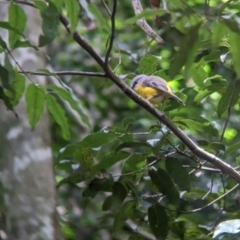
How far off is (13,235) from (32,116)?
0.47 m

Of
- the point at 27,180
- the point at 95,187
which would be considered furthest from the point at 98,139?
the point at 27,180

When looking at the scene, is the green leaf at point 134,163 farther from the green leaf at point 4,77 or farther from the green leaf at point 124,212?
the green leaf at point 4,77

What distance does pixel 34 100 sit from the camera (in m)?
1.56

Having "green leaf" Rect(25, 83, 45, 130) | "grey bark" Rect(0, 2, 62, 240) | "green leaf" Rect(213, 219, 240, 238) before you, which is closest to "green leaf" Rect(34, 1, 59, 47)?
"green leaf" Rect(25, 83, 45, 130)

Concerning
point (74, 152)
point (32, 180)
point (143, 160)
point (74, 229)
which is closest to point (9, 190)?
point (32, 180)

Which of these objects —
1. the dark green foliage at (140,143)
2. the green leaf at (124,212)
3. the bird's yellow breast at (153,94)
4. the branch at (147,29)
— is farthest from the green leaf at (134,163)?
the branch at (147,29)

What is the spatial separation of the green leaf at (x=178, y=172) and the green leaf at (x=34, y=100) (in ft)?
1.26

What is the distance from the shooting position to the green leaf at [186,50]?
2.88 feet

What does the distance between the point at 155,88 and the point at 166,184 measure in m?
0.33

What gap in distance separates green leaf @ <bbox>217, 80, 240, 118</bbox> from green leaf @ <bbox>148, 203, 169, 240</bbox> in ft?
1.17

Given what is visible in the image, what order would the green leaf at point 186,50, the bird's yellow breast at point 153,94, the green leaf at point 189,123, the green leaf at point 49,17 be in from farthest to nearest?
the bird's yellow breast at point 153,94 < the green leaf at point 189,123 < the green leaf at point 49,17 < the green leaf at point 186,50

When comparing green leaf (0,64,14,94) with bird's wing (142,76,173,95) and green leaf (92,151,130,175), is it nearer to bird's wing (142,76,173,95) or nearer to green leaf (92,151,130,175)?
green leaf (92,151,130,175)

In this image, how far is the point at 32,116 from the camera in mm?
1594

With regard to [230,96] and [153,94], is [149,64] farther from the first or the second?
[230,96]
